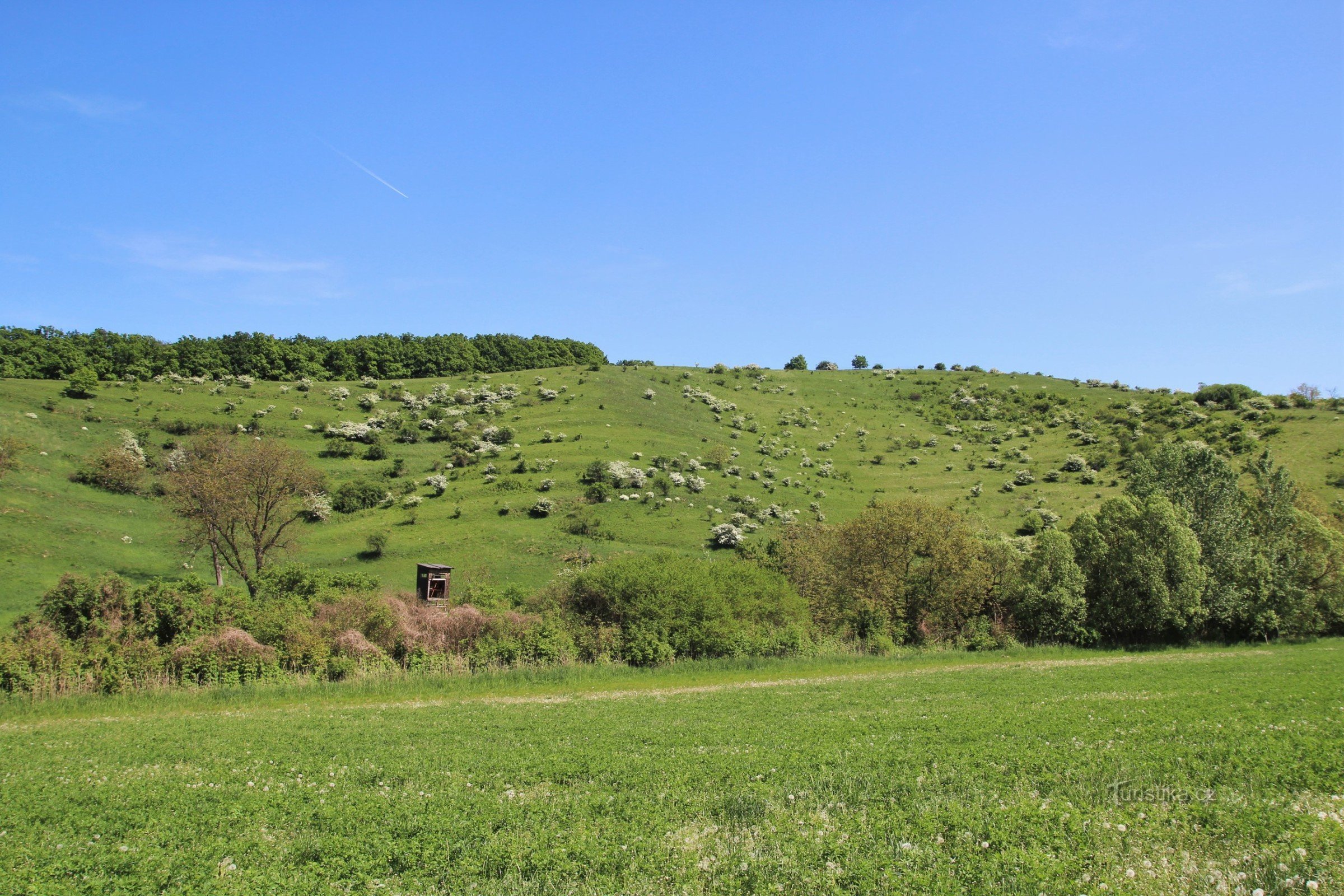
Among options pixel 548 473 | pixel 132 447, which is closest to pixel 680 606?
pixel 548 473

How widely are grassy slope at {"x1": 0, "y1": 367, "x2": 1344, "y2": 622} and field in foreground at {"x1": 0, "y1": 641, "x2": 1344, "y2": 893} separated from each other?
48.9 meters

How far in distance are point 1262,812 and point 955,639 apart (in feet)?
132

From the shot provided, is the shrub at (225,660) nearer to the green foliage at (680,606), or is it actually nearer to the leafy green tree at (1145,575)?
the green foliage at (680,606)

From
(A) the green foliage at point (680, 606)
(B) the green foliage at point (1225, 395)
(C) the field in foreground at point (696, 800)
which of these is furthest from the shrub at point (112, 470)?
(B) the green foliage at point (1225, 395)

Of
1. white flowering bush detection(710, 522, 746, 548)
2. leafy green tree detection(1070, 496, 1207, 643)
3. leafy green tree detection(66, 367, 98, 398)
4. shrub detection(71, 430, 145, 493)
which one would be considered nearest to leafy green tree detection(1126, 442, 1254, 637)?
leafy green tree detection(1070, 496, 1207, 643)

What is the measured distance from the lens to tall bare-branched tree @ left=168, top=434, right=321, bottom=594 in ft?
205

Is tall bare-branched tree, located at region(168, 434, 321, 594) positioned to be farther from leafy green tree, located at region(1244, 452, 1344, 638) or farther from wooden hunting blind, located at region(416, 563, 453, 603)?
leafy green tree, located at region(1244, 452, 1344, 638)

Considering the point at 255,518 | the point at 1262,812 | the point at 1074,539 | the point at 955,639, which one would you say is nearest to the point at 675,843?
the point at 1262,812

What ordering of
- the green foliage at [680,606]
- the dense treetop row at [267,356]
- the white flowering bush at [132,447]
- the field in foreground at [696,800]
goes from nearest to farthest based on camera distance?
1. the field in foreground at [696,800]
2. the green foliage at [680,606]
3. the white flowering bush at [132,447]
4. the dense treetop row at [267,356]

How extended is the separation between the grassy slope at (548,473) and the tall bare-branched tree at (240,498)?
641 centimetres

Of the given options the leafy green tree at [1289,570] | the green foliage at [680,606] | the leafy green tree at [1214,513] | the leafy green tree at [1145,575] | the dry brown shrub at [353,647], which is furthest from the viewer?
the leafy green tree at [1289,570]

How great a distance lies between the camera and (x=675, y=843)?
10.8 m

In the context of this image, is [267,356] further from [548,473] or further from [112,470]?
[548,473]

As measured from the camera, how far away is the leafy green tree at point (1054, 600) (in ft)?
165
